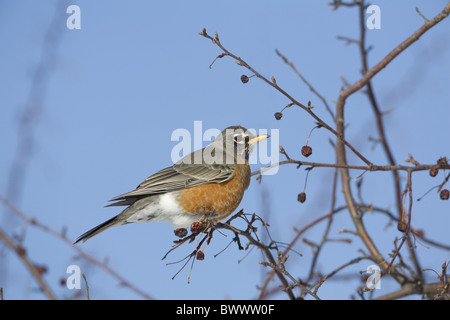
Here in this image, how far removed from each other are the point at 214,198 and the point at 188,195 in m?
0.18

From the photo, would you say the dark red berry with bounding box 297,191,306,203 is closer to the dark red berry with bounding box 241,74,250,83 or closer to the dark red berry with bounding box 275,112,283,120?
the dark red berry with bounding box 275,112,283,120

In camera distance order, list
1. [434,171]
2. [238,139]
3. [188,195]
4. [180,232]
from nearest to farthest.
Result: 1. [434,171]
2. [180,232]
3. [188,195]
4. [238,139]

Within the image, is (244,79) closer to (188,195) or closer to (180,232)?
(180,232)

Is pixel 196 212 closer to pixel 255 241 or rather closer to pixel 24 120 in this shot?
pixel 255 241

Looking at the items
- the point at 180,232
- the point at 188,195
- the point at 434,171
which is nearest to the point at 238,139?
the point at 188,195

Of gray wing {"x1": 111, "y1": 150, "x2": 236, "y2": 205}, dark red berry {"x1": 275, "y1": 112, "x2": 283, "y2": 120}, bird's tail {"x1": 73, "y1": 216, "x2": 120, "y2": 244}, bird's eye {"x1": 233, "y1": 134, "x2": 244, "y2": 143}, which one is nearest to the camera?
dark red berry {"x1": 275, "y1": 112, "x2": 283, "y2": 120}

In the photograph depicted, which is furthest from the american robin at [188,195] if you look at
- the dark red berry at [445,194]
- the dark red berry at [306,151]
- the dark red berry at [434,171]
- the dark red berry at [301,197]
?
the dark red berry at [434,171]

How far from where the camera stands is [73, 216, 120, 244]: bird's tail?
2.90m

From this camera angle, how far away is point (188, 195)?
3475mm

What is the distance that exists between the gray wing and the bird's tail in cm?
13

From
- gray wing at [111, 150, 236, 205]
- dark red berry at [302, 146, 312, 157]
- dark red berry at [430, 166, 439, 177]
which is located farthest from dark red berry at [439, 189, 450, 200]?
gray wing at [111, 150, 236, 205]

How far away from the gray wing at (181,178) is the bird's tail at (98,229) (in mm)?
128
